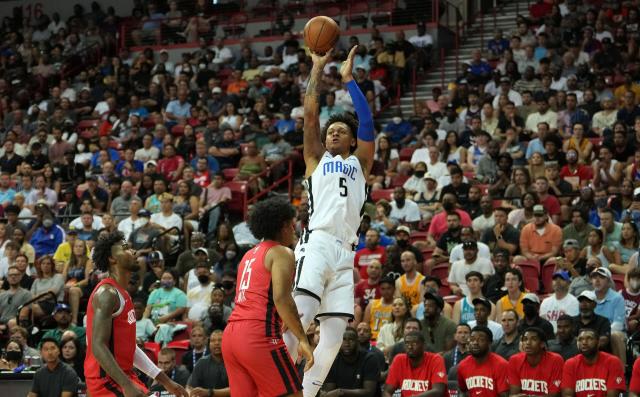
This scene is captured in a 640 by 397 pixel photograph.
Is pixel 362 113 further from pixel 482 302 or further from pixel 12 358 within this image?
pixel 12 358

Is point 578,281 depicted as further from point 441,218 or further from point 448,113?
point 448,113

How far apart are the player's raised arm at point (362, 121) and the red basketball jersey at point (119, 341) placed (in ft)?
6.14

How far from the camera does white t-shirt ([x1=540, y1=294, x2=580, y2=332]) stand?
12234 mm

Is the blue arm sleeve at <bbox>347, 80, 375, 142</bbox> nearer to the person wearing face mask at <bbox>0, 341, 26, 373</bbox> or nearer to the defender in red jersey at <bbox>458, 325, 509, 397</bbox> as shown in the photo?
the defender in red jersey at <bbox>458, 325, 509, 397</bbox>

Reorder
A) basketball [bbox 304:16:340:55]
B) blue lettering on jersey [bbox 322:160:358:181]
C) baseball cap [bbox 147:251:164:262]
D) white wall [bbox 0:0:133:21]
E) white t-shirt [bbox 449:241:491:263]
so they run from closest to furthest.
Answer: blue lettering on jersey [bbox 322:160:358:181] → basketball [bbox 304:16:340:55] → white t-shirt [bbox 449:241:491:263] → baseball cap [bbox 147:251:164:262] → white wall [bbox 0:0:133:21]

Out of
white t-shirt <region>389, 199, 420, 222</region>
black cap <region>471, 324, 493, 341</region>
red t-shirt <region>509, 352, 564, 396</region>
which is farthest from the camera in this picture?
white t-shirt <region>389, 199, 420, 222</region>

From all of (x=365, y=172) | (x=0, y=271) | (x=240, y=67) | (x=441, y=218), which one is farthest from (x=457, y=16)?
(x=365, y=172)

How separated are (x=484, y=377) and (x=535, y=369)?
1.68 feet

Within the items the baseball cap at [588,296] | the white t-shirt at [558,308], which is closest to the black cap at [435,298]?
the white t-shirt at [558,308]

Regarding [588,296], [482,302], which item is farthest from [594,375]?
[482,302]

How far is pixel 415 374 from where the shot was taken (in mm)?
11273

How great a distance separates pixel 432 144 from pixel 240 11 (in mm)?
10052

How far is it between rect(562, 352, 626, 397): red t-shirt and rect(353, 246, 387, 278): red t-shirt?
13.6 ft

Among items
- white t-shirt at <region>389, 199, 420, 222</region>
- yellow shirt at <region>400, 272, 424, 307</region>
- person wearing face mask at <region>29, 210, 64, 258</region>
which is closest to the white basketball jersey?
yellow shirt at <region>400, 272, 424, 307</region>
